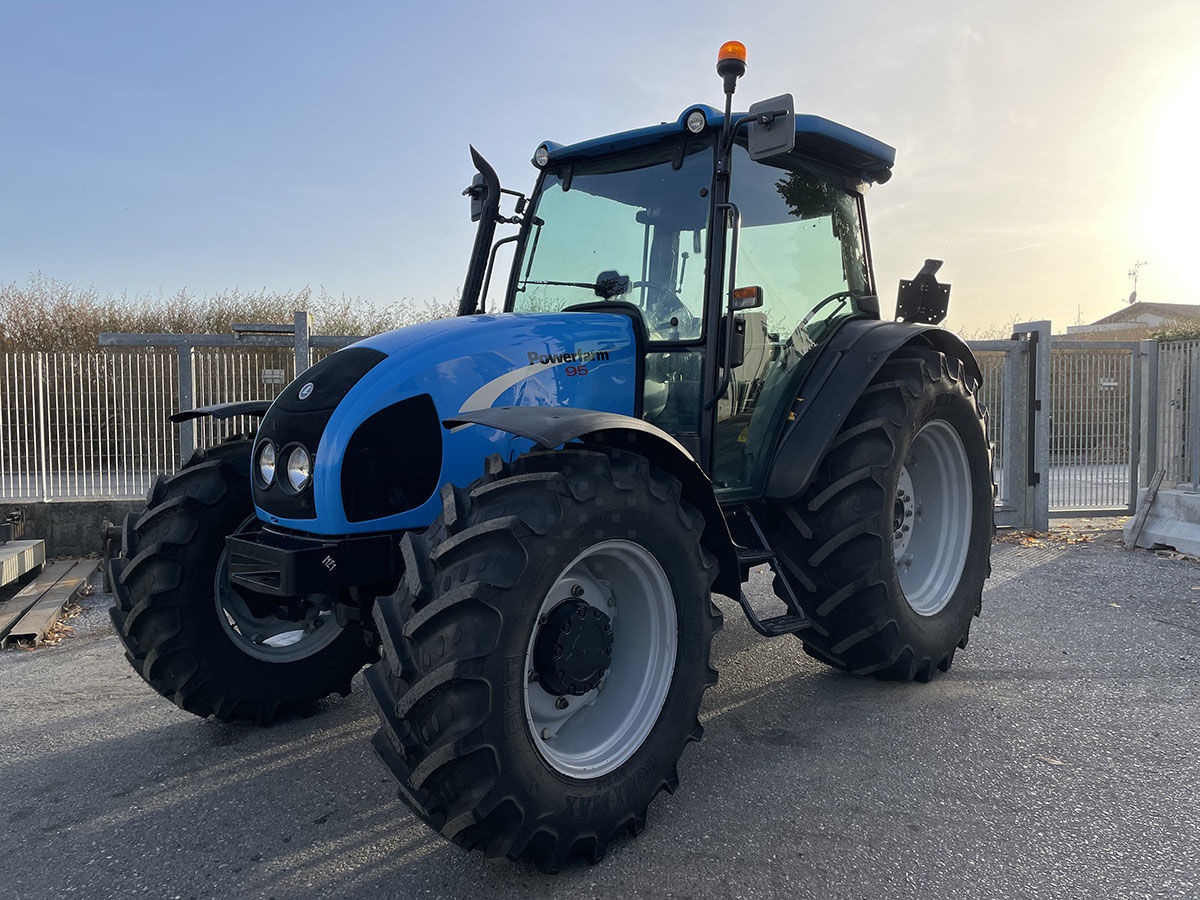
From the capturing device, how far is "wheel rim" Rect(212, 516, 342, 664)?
349 centimetres

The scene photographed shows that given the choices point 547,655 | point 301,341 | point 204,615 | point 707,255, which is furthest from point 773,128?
point 301,341

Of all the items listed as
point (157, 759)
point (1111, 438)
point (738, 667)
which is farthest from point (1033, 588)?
point (157, 759)

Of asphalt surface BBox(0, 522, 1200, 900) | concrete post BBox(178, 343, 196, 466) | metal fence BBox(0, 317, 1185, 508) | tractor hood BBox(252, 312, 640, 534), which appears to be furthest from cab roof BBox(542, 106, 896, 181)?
concrete post BBox(178, 343, 196, 466)

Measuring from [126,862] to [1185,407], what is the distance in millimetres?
9615

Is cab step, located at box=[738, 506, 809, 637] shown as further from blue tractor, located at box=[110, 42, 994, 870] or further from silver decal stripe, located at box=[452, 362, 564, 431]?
silver decal stripe, located at box=[452, 362, 564, 431]

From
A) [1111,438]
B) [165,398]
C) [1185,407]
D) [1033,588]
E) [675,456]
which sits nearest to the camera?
[675,456]

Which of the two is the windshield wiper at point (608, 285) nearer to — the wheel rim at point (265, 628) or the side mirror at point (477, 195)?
the side mirror at point (477, 195)

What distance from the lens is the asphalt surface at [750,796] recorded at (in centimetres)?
251

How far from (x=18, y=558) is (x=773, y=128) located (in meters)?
6.11

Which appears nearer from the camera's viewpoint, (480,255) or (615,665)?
(615,665)

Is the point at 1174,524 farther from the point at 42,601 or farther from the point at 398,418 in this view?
the point at 42,601

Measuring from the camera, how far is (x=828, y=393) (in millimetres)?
3945

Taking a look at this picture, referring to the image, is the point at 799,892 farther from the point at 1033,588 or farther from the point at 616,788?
the point at 1033,588

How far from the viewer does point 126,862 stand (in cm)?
263
